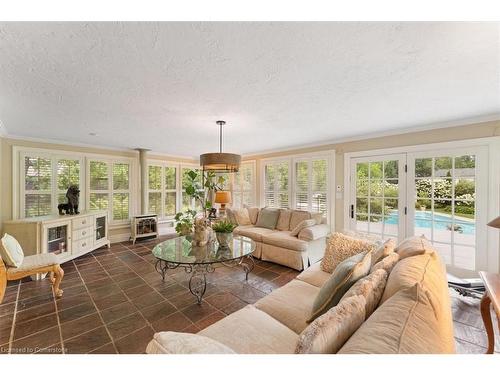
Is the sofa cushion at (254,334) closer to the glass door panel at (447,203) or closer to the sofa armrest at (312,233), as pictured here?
the sofa armrest at (312,233)

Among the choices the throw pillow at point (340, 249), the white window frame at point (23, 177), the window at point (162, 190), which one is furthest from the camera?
the window at point (162, 190)

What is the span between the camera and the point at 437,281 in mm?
1091

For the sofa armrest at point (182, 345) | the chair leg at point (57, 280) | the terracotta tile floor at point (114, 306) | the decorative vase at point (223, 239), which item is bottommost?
the terracotta tile floor at point (114, 306)

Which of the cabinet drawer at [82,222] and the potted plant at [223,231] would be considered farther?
the cabinet drawer at [82,222]

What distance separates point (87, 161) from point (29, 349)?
12.2 feet

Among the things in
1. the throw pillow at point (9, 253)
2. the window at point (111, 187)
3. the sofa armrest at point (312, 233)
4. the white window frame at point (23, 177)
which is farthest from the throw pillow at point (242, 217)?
the white window frame at point (23, 177)

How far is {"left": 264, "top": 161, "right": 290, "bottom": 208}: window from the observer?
4.91m

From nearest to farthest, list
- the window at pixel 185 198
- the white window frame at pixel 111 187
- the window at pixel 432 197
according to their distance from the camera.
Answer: the window at pixel 432 197
the white window frame at pixel 111 187
the window at pixel 185 198

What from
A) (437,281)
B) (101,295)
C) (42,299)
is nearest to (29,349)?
(101,295)

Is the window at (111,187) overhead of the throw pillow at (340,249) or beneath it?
overhead

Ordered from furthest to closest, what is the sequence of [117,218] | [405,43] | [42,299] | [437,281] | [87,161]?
[117,218] → [87,161] → [42,299] → [405,43] → [437,281]

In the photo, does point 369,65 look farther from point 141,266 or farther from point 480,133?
point 141,266

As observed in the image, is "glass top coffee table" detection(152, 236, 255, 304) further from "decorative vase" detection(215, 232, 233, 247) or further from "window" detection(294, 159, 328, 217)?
Result: "window" detection(294, 159, 328, 217)

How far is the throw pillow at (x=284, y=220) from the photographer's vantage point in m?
4.09
